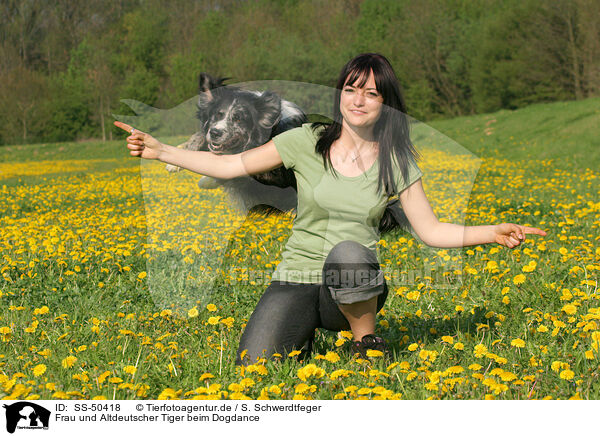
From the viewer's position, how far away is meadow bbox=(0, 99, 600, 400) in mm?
2369

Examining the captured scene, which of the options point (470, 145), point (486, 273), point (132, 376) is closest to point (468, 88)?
point (470, 145)

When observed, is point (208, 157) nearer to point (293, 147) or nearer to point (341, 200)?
point (293, 147)

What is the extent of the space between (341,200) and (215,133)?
67cm

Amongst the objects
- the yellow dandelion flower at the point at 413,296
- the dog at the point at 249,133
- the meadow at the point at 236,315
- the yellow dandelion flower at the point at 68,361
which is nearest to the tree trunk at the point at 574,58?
the meadow at the point at 236,315

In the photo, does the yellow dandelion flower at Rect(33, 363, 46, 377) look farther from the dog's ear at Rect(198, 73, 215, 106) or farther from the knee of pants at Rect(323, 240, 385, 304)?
the dog's ear at Rect(198, 73, 215, 106)

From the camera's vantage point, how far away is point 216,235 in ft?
14.9

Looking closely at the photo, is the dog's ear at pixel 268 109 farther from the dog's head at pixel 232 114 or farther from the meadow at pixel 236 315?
the meadow at pixel 236 315

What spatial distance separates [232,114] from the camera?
9.24ft

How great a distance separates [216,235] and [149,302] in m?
0.89

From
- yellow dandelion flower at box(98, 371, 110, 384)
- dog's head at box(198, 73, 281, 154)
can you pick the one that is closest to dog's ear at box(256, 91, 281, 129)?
dog's head at box(198, 73, 281, 154)

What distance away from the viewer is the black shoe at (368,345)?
274cm

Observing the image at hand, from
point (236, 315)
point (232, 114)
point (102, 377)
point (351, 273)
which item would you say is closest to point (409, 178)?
point (351, 273)
